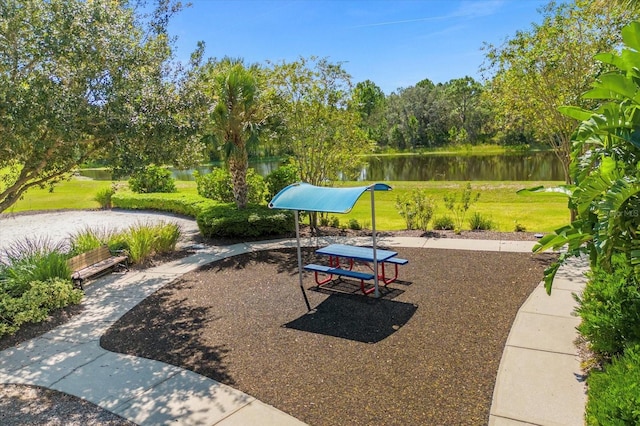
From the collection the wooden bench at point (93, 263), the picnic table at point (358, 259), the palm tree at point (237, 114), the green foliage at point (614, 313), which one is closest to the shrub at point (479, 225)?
the picnic table at point (358, 259)

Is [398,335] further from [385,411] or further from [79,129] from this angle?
[79,129]

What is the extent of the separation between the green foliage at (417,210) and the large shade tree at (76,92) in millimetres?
8356

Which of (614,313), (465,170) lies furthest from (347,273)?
(465,170)

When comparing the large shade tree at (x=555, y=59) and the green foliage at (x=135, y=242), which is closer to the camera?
the large shade tree at (x=555, y=59)

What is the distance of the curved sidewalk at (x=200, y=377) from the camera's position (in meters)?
4.39

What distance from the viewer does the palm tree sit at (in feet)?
40.6

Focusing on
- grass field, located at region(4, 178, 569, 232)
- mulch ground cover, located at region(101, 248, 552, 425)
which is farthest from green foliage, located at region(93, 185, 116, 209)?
mulch ground cover, located at region(101, 248, 552, 425)

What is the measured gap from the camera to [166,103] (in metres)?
6.82

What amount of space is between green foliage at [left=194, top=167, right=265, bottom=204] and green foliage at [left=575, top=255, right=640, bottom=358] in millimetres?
12946

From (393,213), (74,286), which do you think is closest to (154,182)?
(393,213)

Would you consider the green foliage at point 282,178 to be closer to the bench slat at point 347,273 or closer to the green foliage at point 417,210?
the green foliage at point 417,210

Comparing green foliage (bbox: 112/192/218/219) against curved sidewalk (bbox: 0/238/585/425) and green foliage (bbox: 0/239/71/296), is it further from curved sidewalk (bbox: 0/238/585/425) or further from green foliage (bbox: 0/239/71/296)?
curved sidewalk (bbox: 0/238/585/425)

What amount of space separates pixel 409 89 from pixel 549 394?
7465 centimetres

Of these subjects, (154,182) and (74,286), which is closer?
(74,286)
